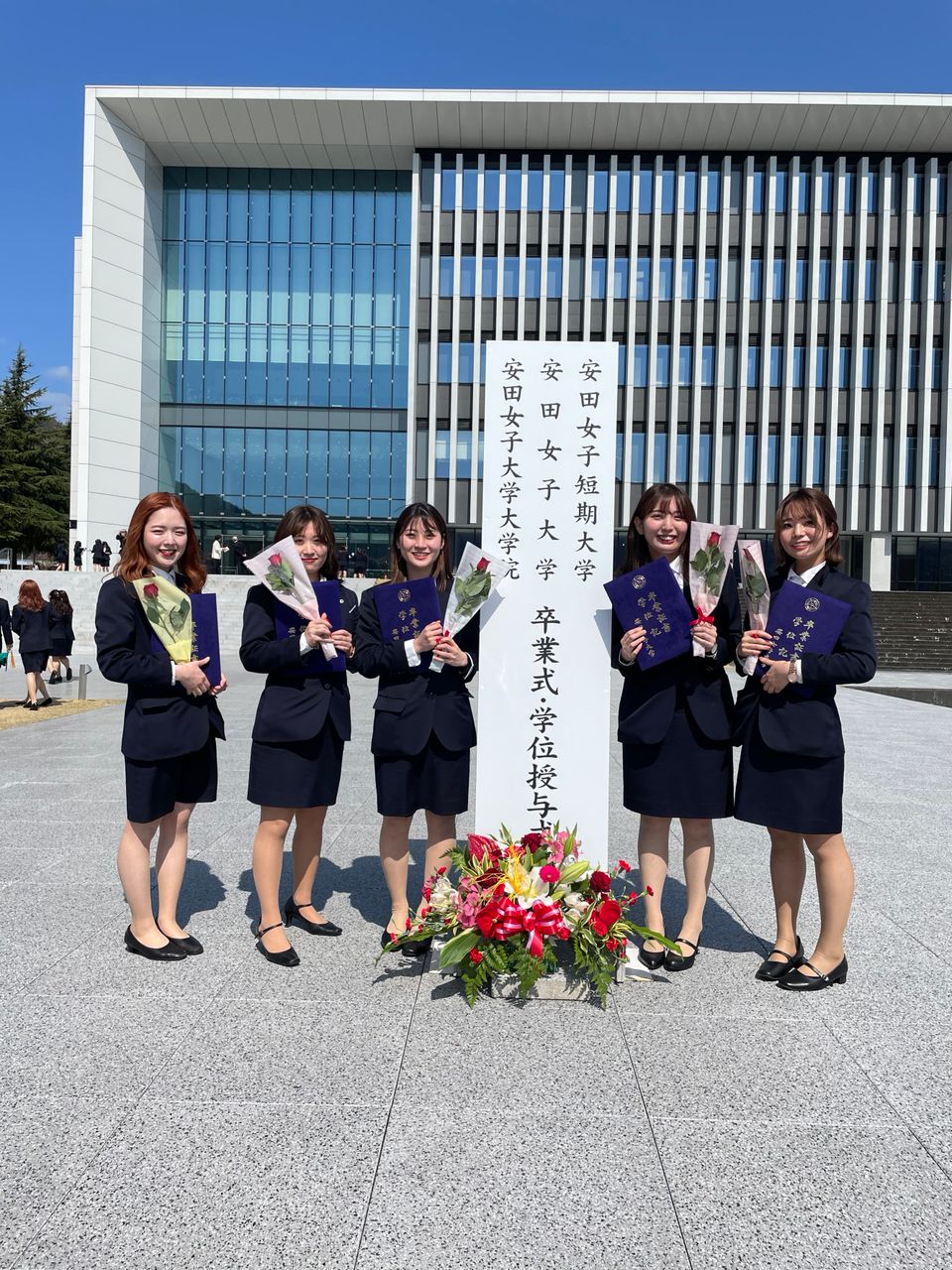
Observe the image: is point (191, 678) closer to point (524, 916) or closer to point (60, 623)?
point (524, 916)

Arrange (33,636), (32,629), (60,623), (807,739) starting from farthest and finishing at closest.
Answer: (60,623), (32,629), (33,636), (807,739)

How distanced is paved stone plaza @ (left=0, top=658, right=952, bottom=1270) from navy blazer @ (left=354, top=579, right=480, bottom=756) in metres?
0.48

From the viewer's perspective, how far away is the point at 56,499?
50.4 metres

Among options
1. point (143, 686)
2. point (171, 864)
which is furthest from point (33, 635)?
point (143, 686)

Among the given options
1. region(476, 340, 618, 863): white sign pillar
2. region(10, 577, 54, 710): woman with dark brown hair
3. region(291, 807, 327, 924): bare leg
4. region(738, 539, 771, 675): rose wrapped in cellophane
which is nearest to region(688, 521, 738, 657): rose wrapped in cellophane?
region(738, 539, 771, 675): rose wrapped in cellophane

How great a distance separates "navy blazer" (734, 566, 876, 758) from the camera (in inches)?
141

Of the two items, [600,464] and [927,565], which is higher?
[927,565]

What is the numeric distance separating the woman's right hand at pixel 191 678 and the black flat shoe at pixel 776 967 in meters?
2.59

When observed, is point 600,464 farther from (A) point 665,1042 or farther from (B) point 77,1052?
(B) point 77,1052

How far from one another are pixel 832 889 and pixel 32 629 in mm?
12510

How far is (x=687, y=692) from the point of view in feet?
12.6

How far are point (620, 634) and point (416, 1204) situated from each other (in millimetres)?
2347

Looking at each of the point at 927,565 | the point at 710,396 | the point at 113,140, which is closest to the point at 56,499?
the point at 113,140

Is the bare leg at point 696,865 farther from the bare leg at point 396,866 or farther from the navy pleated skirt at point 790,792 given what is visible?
the bare leg at point 396,866
